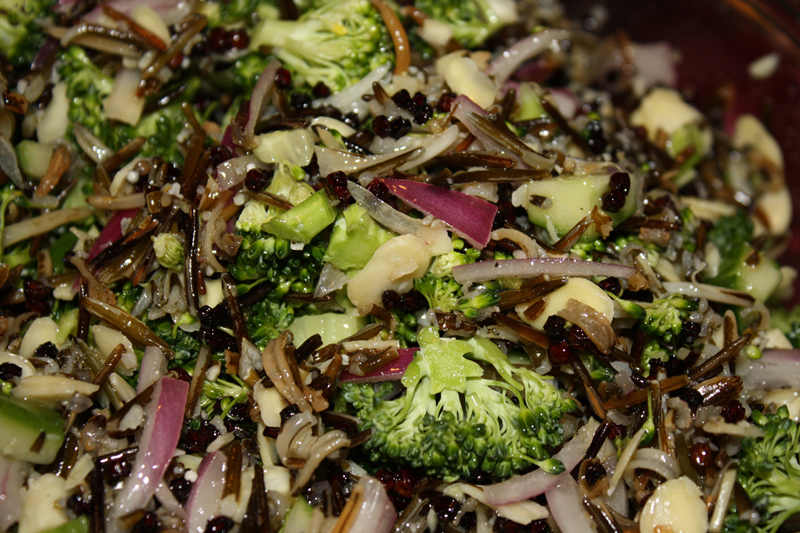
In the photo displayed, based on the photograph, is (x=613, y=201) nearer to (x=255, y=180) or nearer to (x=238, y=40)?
(x=255, y=180)

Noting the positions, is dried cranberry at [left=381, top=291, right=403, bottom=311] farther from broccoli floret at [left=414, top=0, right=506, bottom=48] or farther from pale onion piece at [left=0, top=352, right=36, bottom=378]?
broccoli floret at [left=414, top=0, right=506, bottom=48]

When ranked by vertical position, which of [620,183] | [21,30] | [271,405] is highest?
[21,30]

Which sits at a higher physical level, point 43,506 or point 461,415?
point 461,415

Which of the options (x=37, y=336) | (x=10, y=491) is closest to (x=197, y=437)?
(x=10, y=491)

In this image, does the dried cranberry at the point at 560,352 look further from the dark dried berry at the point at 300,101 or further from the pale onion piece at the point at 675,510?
the dark dried berry at the point at 300,101

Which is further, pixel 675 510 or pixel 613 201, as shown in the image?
pixel 613 201

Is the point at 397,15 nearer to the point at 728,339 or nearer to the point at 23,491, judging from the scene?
the point at 728,339

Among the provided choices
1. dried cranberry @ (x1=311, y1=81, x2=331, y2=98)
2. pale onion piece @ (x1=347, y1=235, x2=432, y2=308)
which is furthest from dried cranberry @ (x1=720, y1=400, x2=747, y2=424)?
dried cranberry @ (x1=311, y1=81, x2=331, y2=98)

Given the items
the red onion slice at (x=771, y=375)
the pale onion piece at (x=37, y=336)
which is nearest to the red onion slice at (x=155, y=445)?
the pale onion piece at (x=37, y=336)
